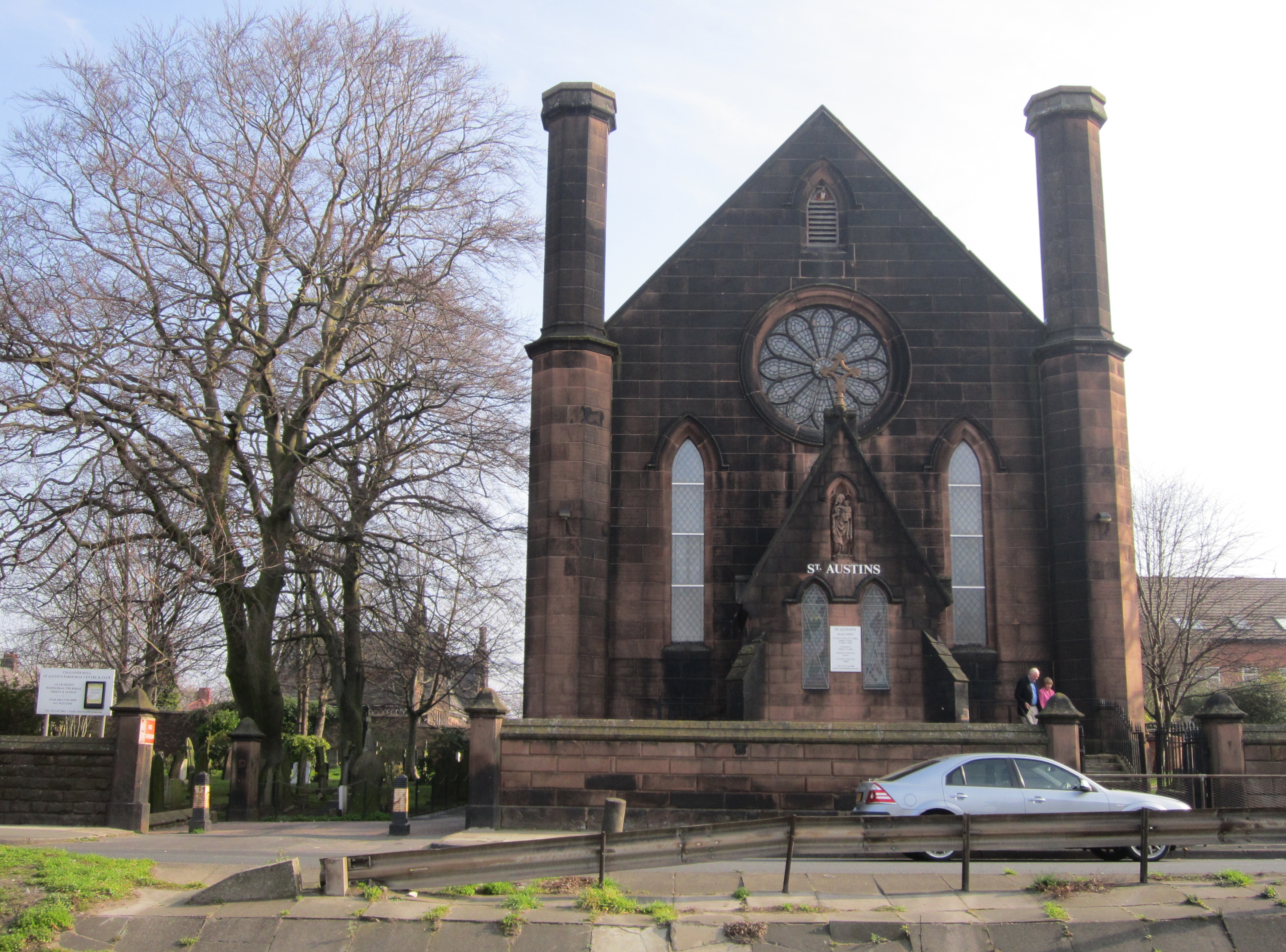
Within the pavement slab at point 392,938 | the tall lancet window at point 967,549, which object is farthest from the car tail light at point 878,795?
the tall lancet window at point 967,549

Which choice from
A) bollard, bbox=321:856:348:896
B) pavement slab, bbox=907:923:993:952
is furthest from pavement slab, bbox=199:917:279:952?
pavement slab, bbox=907:923:993:952

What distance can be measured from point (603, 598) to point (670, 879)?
11.2m

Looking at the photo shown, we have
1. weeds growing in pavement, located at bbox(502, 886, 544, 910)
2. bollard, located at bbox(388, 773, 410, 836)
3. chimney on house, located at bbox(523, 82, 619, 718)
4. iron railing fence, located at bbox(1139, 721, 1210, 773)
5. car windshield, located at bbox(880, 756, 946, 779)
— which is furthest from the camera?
chimney on house, located at bbox(523, 82, 619, 718)

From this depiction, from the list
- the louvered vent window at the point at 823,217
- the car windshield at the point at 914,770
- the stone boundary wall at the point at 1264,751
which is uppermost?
the louvered vent window at the point at 823,217

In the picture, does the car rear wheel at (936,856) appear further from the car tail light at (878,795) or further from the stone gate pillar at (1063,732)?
the stone gate pillar at (1063,732)

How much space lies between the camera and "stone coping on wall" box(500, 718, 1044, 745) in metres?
17.0

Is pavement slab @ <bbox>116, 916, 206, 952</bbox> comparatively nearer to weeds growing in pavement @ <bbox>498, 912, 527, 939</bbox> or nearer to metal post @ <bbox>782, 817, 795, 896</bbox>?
weeds growing in pavement @ <bbox>498, 912, 527, 939</bbox>

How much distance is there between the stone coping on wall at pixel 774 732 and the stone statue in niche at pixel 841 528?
4102 mm

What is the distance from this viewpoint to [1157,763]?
816 inches

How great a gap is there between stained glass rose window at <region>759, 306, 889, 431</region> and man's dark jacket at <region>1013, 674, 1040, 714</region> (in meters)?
6.18

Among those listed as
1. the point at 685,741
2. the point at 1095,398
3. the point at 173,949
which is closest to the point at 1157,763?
the point at 1095,398

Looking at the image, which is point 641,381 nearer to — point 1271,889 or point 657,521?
point 657,521

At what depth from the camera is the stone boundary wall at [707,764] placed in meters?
16.9

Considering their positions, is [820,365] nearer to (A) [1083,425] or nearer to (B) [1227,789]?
(A) [1083,425]
